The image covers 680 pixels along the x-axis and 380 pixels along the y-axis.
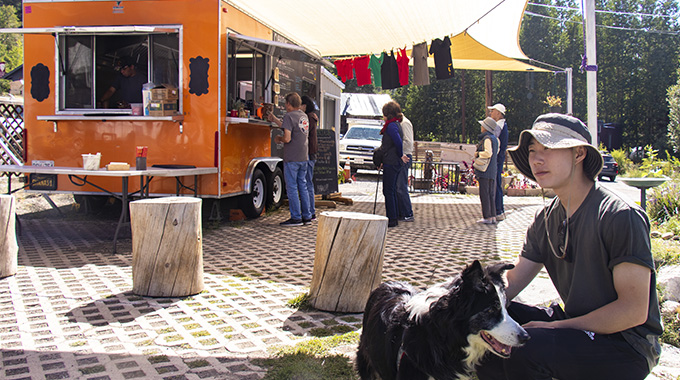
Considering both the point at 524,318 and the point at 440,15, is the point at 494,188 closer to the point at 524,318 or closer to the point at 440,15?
the point at 440,15

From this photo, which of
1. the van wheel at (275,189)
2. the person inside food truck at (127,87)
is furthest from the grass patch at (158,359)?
the van wheel at (275,189)

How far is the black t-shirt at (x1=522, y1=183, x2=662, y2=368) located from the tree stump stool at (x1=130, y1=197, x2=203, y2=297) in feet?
9.88

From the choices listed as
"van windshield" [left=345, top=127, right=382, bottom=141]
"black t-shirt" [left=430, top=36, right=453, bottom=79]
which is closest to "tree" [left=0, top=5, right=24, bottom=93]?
"van windshield" [left=345, top=127, right=382, bottom=141]

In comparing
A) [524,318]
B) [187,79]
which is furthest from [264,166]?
[524,318]

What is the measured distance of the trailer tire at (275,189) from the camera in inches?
368

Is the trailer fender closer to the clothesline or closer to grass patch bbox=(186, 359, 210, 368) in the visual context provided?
the clothesline

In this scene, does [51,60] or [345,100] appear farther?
[345,100]

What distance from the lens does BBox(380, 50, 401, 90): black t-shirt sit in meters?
10.7

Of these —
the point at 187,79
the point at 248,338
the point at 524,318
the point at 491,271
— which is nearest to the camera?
the point at 491,271

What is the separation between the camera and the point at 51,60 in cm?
761

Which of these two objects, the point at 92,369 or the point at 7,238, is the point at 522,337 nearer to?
the point at 92,369

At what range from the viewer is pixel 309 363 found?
3.05m

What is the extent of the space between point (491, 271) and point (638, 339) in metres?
0.63

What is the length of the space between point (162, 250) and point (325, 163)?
625 cm
